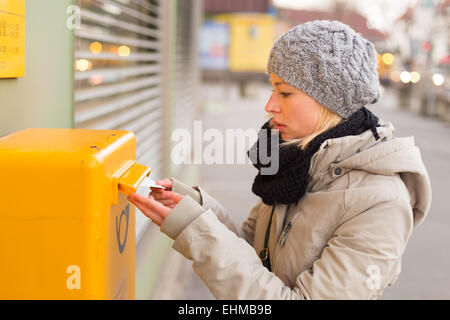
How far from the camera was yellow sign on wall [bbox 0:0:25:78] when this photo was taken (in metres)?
1.75

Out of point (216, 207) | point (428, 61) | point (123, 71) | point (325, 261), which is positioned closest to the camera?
point (325, 261)

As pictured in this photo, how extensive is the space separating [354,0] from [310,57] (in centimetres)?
3399

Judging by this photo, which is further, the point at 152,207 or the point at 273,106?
the point at 273,106

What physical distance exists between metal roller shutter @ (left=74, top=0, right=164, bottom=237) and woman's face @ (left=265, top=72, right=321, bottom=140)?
1.06m

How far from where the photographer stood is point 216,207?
216 centimetres

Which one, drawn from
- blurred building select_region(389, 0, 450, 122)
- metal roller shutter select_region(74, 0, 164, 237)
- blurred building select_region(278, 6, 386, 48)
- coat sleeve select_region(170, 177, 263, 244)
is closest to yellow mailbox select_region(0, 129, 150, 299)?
coat sleeve select_region(170, 177, 263, 244)

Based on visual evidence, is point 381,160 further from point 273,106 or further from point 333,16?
point 333,16

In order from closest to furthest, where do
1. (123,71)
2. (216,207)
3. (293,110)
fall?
(293,110) < (216,207) < (123,71)

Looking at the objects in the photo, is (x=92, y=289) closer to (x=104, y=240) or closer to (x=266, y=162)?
(x=104, y=240)

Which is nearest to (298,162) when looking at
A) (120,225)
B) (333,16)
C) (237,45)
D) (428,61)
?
(120,225)

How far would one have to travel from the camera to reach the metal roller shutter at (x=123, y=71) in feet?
9.56

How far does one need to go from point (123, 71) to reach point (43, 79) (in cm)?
177

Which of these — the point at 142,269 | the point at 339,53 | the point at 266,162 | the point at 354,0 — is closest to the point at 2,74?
the point at 266,162

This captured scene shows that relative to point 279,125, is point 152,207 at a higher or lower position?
lower
